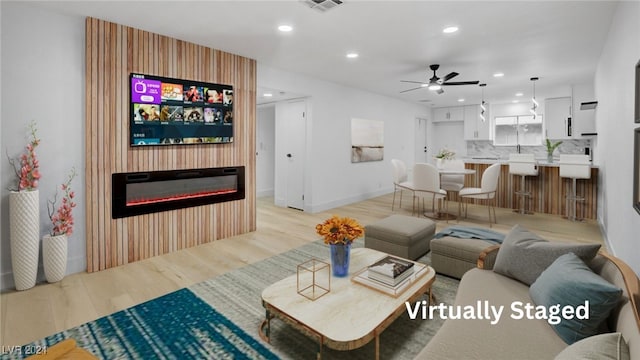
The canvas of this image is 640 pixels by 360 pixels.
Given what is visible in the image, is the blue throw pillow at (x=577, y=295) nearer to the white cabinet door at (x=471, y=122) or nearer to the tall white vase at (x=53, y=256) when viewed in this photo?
the tall white vase at (x=53, y=256)

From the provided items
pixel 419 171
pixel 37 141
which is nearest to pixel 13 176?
pixel 37 141

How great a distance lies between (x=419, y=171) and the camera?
521 cm

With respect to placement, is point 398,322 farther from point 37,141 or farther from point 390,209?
point 390,209

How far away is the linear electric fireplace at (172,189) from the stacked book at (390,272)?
2.70 metres

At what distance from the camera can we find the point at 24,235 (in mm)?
2773

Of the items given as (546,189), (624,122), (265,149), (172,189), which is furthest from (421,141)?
(172,189)

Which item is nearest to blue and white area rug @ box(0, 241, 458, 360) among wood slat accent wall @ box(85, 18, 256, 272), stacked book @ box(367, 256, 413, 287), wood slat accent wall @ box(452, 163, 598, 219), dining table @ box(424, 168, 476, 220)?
stacked book @ box(367, 256, 413, 287)

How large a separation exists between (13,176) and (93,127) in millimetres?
760

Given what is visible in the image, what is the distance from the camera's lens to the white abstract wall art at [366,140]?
6905 mm

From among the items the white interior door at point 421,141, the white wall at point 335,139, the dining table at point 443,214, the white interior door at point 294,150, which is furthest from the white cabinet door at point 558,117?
the white interior door at point 294,150

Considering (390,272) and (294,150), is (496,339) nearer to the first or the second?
(390,272)

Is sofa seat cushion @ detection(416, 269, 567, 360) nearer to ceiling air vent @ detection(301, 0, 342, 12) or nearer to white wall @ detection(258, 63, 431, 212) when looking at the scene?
ceiling air vent @ detection(301, 0, 342, 12)

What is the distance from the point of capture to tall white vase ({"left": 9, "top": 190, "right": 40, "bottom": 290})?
274 centimetres

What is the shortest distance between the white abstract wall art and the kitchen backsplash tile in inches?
154
